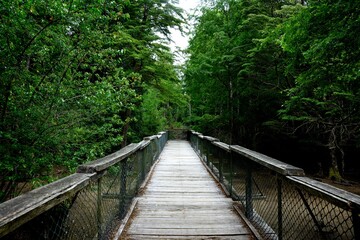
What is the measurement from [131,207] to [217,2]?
52.3 ft

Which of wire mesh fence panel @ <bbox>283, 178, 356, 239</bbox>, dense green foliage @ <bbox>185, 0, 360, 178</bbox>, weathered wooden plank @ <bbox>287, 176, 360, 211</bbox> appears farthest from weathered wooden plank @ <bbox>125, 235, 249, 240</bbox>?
dense green foliage @ <bbox>185, 0, 360, 178</bbox>

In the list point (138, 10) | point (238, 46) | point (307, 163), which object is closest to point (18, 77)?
point (138, 10)

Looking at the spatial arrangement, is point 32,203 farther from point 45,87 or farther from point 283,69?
point 283,69

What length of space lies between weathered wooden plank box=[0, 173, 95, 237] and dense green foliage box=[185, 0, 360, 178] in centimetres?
427

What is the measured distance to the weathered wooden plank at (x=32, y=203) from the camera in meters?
1.10

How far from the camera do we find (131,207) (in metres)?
3.81

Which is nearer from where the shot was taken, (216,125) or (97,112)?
(97,112)

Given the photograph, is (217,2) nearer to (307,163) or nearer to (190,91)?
(190,91)

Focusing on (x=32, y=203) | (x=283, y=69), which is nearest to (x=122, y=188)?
(x=32, y=203)

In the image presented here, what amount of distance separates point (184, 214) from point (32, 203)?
2.65 m

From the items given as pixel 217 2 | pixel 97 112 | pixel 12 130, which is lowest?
pixel 12 130

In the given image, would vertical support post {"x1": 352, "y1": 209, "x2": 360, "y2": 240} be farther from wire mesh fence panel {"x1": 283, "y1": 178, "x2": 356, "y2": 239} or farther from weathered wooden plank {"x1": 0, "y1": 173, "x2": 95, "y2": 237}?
weathered wooden plank {"x1": 0, "y1": 173, "x2": 95, "y2": 237}

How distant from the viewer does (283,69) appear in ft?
39.0

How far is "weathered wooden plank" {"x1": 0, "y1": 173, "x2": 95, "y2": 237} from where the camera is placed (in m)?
1.10
